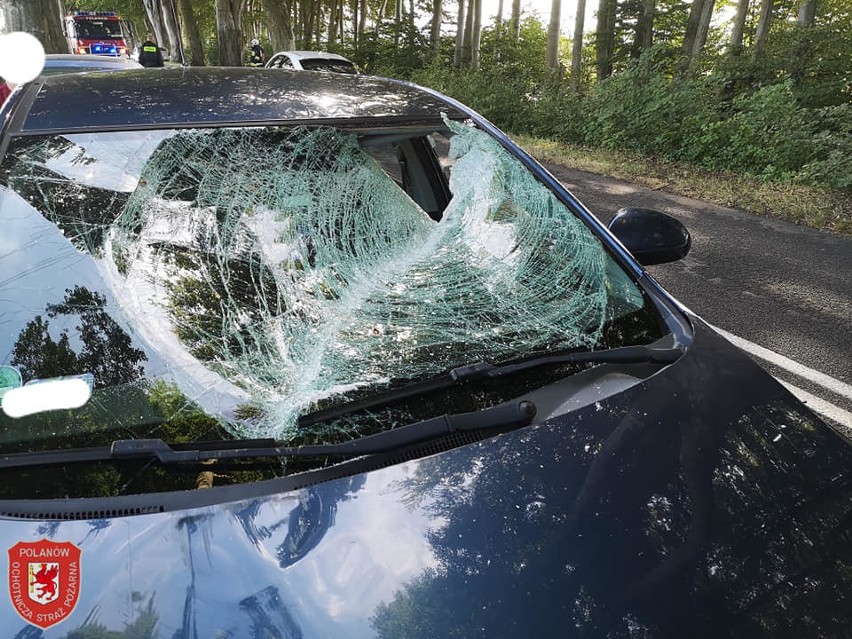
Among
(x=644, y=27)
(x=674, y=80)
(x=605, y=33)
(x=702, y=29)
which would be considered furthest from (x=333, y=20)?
(x=674, y=80)

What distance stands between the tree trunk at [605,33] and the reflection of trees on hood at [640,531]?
57.7ft

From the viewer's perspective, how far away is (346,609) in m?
0.99

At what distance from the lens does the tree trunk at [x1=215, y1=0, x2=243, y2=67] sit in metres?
16.2

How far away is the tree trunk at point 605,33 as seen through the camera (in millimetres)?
17070

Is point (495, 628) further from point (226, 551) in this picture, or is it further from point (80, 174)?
point (80, 174)

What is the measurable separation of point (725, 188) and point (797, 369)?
5.19m

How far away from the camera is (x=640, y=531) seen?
1.15 m

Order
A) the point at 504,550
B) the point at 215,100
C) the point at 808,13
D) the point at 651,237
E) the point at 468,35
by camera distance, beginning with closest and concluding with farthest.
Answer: the point at 504,550
the point at 215,100
the point at 651,237
the point at 808,13
the point at 468,35

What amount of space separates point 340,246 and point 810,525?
52.3 inches

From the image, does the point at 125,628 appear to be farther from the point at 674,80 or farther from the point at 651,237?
the point at 674,80

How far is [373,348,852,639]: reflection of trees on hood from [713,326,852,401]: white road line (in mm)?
2100

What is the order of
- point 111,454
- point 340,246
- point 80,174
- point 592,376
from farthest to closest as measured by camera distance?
point 340,246
point 80,174
point 592,376
point 111,454

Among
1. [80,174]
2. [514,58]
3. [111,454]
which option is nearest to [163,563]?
[111,454]

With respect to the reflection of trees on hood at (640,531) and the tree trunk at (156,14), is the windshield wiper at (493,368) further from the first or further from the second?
the tree trunk at (156,14)
